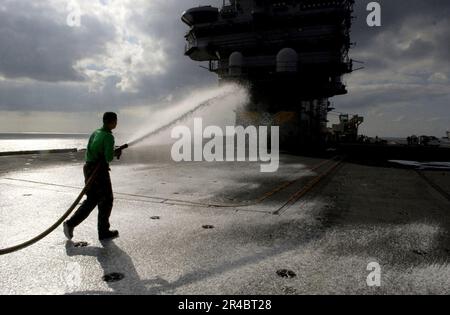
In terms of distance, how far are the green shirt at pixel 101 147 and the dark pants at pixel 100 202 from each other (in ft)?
0.43

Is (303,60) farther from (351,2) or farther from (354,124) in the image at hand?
(354,124)

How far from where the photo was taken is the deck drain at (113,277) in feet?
9.95

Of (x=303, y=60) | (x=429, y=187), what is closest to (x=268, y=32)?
(x=303, y=60)

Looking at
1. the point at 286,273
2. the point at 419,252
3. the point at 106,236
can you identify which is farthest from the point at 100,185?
the point at 419,252

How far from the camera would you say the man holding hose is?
166 inches

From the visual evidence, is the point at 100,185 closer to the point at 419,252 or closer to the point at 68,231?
the point at 68,231

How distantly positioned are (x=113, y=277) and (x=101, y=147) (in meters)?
1.91

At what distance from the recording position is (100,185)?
428 centimetres

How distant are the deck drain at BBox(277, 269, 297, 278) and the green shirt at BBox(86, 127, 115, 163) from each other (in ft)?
9.13

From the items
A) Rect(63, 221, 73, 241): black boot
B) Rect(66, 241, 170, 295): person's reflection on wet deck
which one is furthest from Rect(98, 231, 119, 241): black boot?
Rect(63, 221, 73, 241): black boot

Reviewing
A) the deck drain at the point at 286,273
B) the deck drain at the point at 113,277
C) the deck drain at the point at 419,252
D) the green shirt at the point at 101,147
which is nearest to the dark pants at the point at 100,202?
the green shirt at the point at 101,147

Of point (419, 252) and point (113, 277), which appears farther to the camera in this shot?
point (419, 252)

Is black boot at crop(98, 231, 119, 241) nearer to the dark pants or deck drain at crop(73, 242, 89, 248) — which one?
the dark pants

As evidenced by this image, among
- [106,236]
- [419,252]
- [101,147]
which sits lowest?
[419,252]
